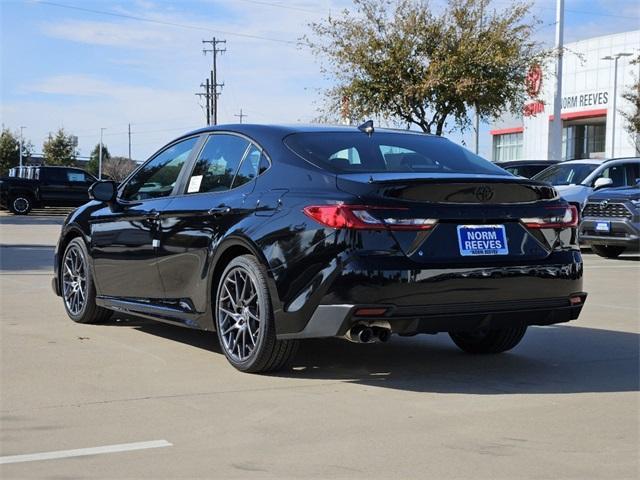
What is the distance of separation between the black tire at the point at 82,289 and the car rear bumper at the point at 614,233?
1020 cm

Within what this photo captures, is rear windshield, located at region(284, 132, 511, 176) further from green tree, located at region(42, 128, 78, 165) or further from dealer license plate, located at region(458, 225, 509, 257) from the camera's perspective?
green tree, located at region(42, 128, 78, 165)

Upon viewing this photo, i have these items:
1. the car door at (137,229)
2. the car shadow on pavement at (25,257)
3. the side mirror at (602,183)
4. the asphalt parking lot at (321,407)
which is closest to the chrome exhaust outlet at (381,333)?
the asphalt parking lot at (321,407)

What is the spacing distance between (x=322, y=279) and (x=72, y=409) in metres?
1.51

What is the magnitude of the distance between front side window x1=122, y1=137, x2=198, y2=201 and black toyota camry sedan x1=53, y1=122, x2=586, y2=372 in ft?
0.10

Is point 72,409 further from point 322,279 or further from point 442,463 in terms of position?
point 442,463

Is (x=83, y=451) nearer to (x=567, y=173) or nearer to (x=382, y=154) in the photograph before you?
(x=382, y=154)

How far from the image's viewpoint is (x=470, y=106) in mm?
32531

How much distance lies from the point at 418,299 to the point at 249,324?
1132 millimetres

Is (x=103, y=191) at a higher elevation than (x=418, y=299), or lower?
higher

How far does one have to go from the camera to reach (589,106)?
61.2 metres

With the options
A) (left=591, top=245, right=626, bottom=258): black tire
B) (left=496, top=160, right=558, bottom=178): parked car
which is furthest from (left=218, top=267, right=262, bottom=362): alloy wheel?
(left=496, top=160, right=558, bottom=178): parked car

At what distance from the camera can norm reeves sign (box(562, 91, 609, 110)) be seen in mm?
59688

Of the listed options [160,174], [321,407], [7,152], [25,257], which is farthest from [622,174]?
[7,152]

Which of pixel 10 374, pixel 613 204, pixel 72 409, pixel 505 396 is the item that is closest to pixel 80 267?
pixel 10 374
